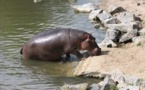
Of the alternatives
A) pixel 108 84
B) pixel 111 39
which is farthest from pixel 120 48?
pixel 108 84

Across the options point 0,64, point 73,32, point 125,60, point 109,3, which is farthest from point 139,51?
point 109,3

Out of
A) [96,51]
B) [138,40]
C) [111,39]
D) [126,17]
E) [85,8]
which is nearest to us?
[96,51]

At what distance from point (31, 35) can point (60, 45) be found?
9.16ft

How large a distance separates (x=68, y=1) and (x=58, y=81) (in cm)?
1114

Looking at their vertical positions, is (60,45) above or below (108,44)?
above

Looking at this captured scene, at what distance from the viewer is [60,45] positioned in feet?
42.1

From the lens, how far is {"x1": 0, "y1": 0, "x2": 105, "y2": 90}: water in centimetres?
1123

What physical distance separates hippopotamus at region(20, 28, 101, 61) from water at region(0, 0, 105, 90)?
10.6 inches

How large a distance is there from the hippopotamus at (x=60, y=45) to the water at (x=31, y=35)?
0.88 feet

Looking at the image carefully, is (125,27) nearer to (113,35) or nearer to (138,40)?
(113,35)

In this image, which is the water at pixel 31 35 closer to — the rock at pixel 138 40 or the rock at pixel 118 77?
the rock at pixel 118 77

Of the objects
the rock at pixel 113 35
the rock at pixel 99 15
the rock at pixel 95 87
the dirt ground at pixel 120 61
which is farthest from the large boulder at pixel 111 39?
the rock at pixel 95 87

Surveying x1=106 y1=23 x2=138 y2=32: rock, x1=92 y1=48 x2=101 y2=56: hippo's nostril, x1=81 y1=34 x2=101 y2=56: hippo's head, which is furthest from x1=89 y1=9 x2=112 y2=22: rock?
x1=92 y1=48 x2=101 y2=56: hippo's nostril

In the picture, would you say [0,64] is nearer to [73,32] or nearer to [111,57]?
[73,32]
